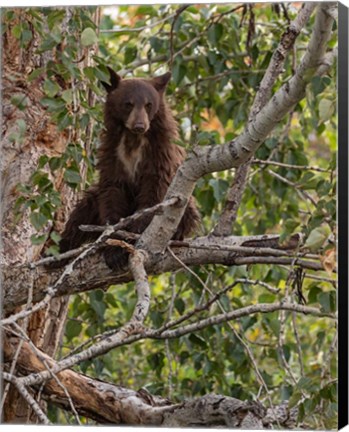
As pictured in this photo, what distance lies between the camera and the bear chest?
14.5ft

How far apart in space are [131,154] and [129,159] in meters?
0.02

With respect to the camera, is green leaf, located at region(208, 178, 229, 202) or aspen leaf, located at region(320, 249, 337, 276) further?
green leaf, located at region(208, 178, 229, 202)

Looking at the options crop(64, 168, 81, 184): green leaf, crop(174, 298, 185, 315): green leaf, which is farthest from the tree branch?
crop(174, 298, 185, 315): green leaf

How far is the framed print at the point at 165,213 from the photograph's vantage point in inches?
131

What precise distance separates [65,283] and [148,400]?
0.55 meters

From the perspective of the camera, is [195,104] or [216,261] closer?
[216,261]

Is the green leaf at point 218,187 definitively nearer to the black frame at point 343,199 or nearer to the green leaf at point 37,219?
the black frame at point 343,199

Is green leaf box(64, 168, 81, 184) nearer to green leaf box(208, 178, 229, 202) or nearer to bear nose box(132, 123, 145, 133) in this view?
bear nose box(132, 123, 145, 133)

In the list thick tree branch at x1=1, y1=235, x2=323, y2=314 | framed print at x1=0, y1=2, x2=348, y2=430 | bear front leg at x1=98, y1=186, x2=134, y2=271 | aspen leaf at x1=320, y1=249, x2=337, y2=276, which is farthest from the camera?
bear front leg at x1=98, y1=186, x2=134, y2=271

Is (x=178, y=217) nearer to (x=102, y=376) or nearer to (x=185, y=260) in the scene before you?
(x=185, y=260)

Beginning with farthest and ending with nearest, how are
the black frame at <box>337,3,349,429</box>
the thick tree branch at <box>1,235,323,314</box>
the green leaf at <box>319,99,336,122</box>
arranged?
the thick tree branch at <box>1,235,323,314</box>
the black frame at <box>337,3,349,429</box>
the green leaf at <box>319,99,336,122</box>

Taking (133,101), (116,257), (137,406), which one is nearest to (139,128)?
(133,101)

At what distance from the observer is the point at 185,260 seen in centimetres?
395

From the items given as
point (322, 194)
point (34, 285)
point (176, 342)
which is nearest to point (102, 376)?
point (176, 342)
